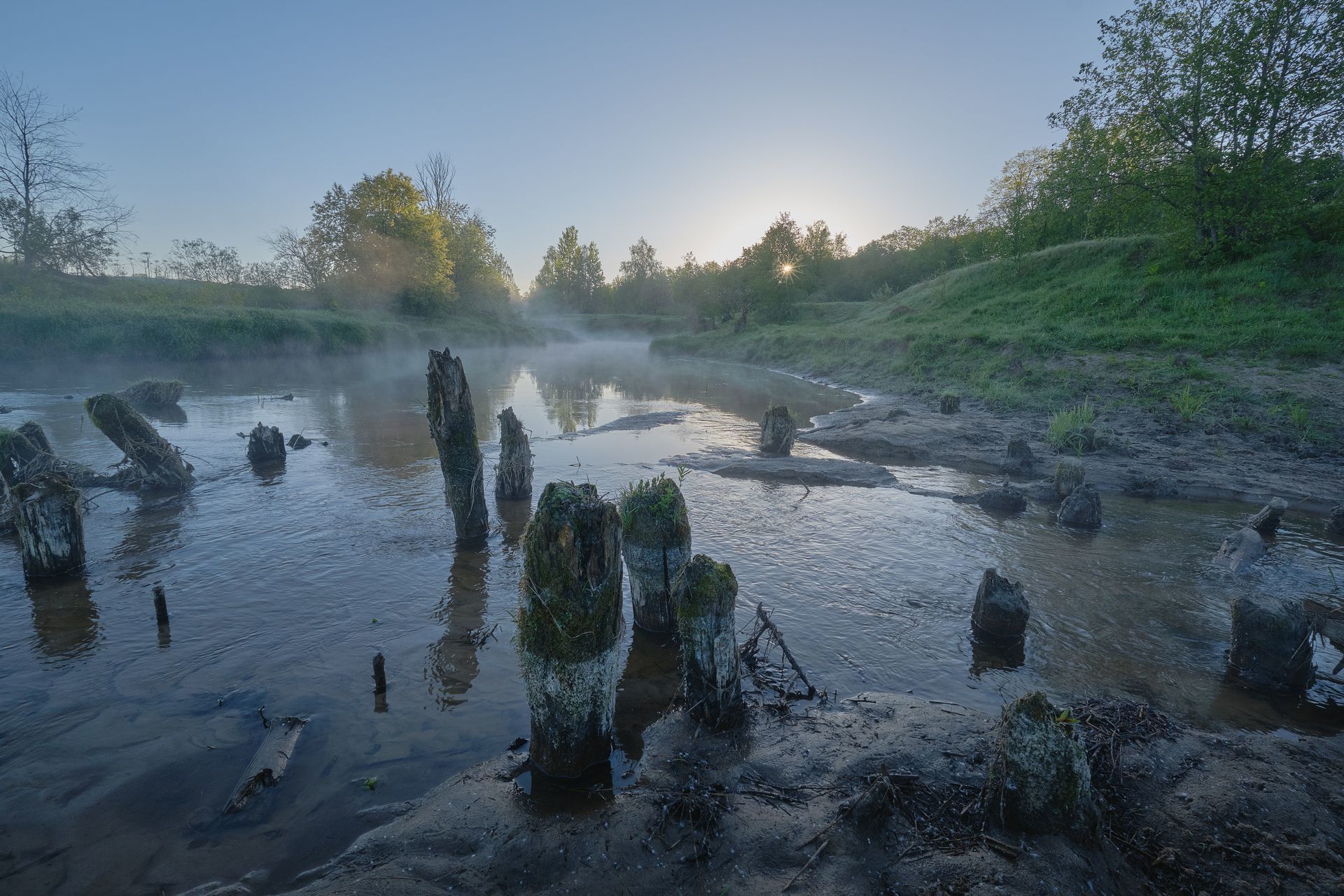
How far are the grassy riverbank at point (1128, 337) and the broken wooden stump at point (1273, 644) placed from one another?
12469mm

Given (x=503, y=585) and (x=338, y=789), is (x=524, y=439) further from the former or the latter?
(x=338, y=789)

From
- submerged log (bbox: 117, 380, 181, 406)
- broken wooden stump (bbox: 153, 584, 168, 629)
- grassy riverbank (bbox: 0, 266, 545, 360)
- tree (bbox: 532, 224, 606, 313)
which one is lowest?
broken wooden stump (bbox: 153, 584, 168, 629)

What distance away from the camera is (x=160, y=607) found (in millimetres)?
6062

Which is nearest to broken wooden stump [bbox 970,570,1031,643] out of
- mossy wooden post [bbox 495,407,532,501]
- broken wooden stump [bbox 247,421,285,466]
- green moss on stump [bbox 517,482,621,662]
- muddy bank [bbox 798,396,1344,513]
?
green moss on stump [bbox 517,482,621,662]

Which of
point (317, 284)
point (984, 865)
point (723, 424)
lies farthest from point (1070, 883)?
point (317, 284)

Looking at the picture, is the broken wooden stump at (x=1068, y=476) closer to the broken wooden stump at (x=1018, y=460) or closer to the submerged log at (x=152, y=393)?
the broken wooden stump at (x=1018, y=460)

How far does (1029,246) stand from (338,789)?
4665cm

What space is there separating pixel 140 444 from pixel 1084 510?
1698 cm

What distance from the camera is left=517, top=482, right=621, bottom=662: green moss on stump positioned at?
3930mm

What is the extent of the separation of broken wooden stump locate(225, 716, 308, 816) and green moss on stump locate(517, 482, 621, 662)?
2111 millimetres

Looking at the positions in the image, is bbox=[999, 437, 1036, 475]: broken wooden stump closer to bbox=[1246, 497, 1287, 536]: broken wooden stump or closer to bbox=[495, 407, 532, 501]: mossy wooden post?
bbox=[1246, 497, 1287, 536]: broken wooden stump

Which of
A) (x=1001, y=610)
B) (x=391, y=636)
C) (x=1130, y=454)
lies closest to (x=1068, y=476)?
(x=1130, y=454)

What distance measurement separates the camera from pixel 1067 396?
18.3 meters

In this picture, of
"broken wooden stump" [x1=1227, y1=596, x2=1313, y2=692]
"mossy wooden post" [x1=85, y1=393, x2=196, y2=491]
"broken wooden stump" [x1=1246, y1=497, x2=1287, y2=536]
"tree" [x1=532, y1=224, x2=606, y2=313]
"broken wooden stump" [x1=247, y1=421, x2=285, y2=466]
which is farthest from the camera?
"tree" [x1=532, y1=224, x2=606, y2=313]
